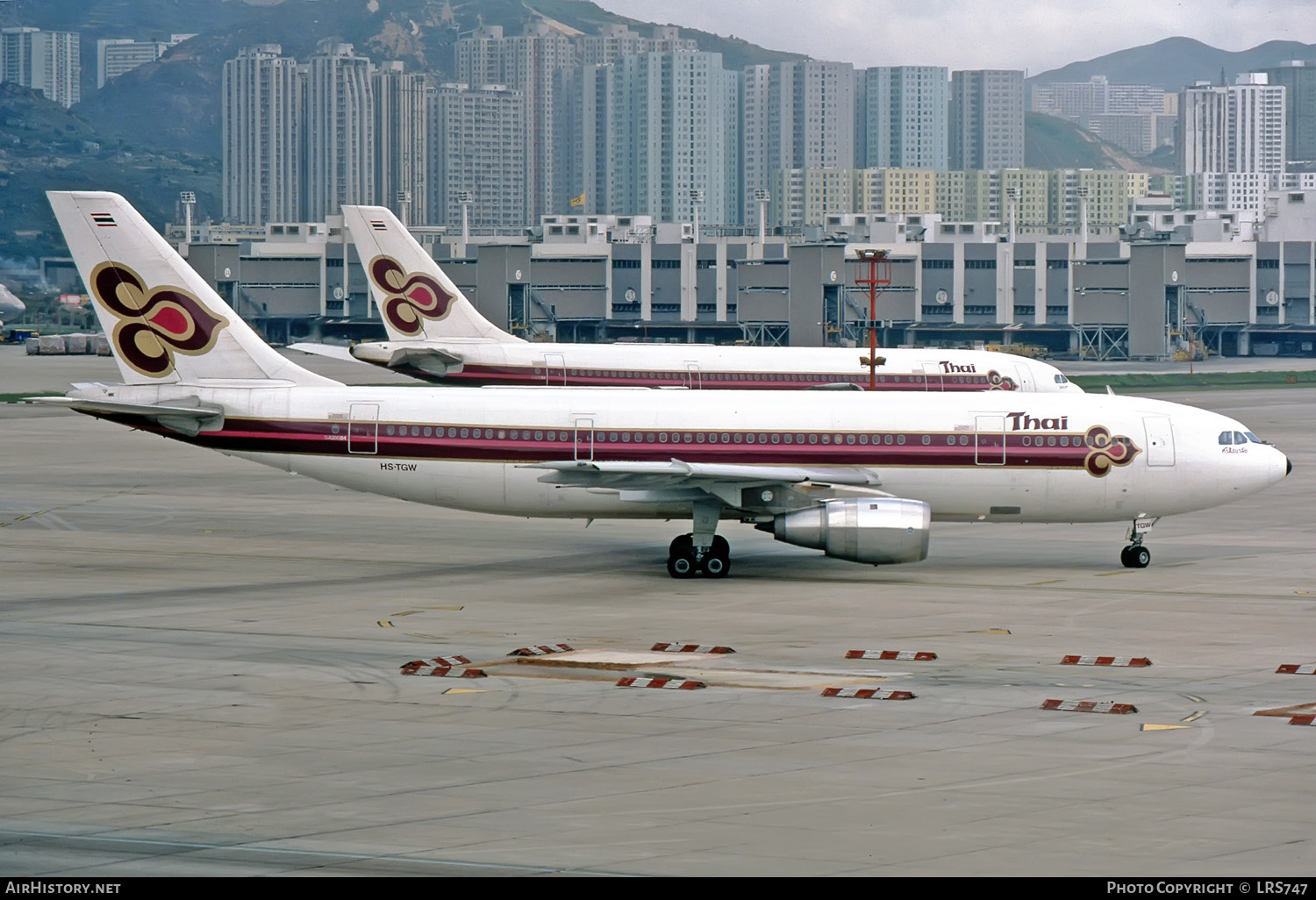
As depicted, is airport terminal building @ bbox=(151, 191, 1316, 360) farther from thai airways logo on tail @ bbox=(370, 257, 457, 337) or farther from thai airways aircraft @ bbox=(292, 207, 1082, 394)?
thai airways logo on tail @ bbox=(370, 257, 457, 337)

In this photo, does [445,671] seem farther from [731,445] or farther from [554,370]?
[554,370]

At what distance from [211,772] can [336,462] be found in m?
20.2

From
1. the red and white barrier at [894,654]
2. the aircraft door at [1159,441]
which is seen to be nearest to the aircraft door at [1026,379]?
the aircraft door at [1159,441]

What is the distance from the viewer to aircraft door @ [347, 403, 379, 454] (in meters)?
41.3

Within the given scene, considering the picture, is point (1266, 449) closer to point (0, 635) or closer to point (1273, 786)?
point (1273, 786)

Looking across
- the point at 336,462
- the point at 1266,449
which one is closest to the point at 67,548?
the point at 336,462

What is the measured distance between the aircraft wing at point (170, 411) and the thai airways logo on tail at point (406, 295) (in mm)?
26154

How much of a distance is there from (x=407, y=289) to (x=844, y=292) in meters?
96.3

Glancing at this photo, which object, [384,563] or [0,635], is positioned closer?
[0,635]

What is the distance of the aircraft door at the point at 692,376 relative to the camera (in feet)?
211

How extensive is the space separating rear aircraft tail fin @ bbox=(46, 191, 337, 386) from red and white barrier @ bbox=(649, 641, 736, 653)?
51.4 ft

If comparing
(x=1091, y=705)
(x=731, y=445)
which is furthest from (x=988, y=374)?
(x=1091, y=705)

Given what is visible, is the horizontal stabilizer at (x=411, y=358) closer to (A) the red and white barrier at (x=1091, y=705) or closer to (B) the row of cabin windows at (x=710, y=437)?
(B) the row of cabin windows at (x=710, y=437)

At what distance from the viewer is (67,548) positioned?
4528 centimetres
